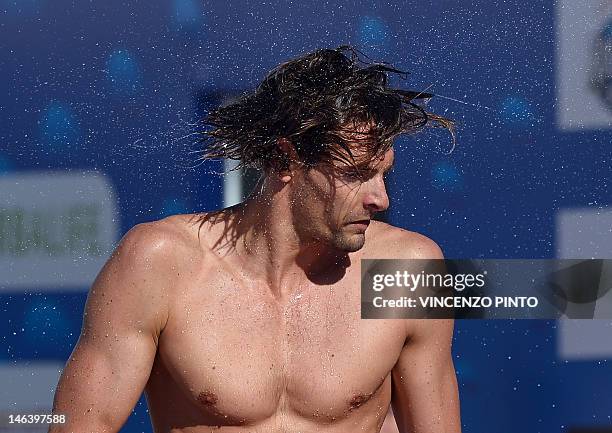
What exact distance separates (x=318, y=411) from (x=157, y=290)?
0.74 feet

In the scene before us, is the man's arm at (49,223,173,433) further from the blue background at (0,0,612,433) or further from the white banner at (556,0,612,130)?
the white banner at (556,0,612,130)

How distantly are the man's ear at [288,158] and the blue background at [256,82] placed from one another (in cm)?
29

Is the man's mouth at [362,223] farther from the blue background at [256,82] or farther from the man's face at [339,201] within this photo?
the blue background at [256,82]

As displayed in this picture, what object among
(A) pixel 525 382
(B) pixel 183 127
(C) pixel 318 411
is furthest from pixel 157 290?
(A) pixel 525 382

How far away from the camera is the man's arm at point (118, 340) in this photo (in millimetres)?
1129

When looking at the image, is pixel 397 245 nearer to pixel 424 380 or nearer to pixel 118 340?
pixel 424 380

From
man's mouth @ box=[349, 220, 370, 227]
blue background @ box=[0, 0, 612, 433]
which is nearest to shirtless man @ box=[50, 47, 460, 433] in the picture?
man's mouth @ box=[349, 220, 370, 227]

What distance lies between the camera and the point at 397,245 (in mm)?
1229

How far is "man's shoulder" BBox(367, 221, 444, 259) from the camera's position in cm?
122

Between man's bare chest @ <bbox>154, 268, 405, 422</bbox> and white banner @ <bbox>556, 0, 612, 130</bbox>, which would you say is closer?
man's bare chest @ <bbox>154, 268, 405, 422</bbox>

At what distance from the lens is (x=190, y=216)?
1.20 m

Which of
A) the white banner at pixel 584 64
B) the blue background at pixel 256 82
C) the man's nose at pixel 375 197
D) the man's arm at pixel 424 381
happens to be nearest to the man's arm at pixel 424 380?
the man's arm at pixel 424 381

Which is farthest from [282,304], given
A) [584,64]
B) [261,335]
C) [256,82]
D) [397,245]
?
[584,64]

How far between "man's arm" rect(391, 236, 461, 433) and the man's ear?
0.17 metres
